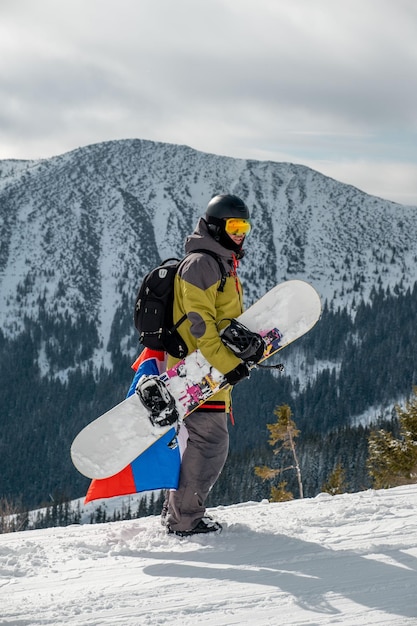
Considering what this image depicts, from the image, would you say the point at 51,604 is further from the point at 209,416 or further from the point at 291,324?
the point at 291,324

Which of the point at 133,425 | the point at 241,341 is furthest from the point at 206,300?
the point at 133,425

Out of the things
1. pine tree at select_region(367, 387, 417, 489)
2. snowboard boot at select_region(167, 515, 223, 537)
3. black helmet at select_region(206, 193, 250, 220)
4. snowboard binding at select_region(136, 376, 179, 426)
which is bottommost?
pine tree at select_region(367, 387, 417, 489)

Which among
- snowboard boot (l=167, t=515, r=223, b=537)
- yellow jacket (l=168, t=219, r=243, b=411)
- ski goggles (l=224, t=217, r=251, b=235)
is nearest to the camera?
yellow jacket (l=168, t=219, r=243, b=411)

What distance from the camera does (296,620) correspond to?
3.07 meters

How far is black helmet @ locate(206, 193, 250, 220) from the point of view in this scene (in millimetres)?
4980

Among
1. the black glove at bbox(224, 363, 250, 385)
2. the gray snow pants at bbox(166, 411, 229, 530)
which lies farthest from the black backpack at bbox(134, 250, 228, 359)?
the gray snow pants at bbox(166, 411, 229, 530)

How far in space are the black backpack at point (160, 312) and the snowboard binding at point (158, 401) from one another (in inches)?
11.8

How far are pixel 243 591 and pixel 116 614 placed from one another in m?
0.68

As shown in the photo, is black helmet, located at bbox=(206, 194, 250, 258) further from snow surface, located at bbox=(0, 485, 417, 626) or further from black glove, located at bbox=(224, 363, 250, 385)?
snow surface, located at bbox=(0, 485, 417, 626)

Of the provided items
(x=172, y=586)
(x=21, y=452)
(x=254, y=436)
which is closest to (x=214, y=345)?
(x=172, y=586)

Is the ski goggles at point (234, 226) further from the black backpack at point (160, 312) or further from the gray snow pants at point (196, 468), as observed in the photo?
the gray snow pants at point (196, 468)

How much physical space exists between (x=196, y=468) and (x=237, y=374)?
78 cm

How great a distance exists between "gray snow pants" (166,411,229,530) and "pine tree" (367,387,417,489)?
13.3 meters

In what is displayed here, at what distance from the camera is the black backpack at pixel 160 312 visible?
4.94 metres
